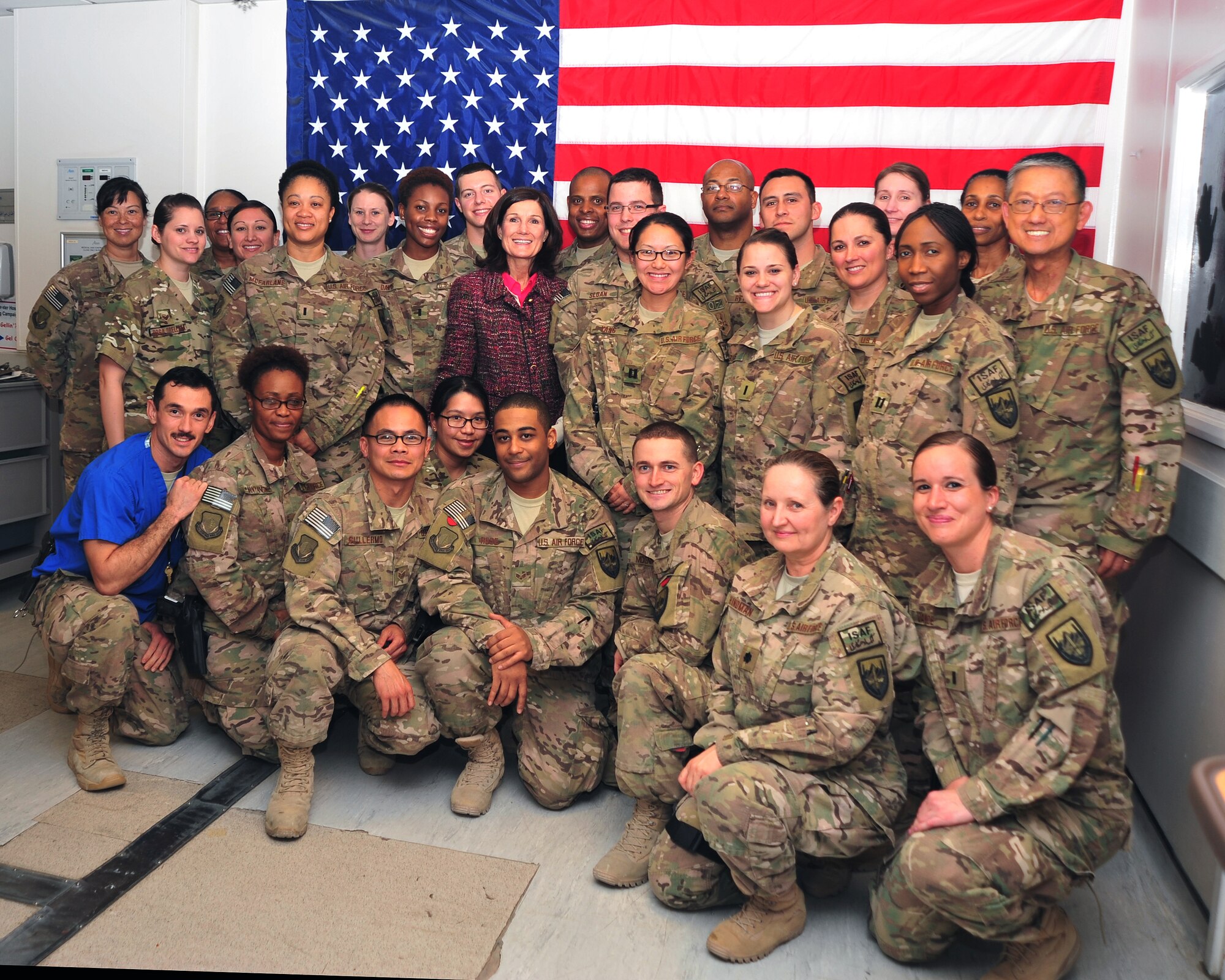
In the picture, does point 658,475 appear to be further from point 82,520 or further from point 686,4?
point 686,4

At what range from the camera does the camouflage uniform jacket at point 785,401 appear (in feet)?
10.3

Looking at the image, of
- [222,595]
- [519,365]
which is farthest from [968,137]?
[222,595]

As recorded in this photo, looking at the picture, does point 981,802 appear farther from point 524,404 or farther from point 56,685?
point 56,685

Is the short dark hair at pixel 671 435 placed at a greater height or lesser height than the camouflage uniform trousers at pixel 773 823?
greater

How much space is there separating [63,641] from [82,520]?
0.39 m

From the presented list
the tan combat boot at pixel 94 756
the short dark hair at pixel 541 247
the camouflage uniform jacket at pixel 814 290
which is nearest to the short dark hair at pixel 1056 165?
the camouflage uniform jacket at pixel 814 290

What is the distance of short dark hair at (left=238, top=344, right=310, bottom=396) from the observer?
344 cm

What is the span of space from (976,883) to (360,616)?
2008mm

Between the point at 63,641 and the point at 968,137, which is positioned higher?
the point at 968,137

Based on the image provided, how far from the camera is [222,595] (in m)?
3.34

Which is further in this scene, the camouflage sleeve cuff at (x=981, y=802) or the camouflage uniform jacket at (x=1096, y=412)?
the camouflage uniform jacket at (x=1096, y=412)

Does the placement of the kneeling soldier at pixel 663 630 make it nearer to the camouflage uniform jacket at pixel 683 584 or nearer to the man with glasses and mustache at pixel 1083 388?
the camouflage uniform jacket at pixel 683 584

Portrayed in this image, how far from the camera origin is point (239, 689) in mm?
3359

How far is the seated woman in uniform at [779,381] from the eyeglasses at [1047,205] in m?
0.63
